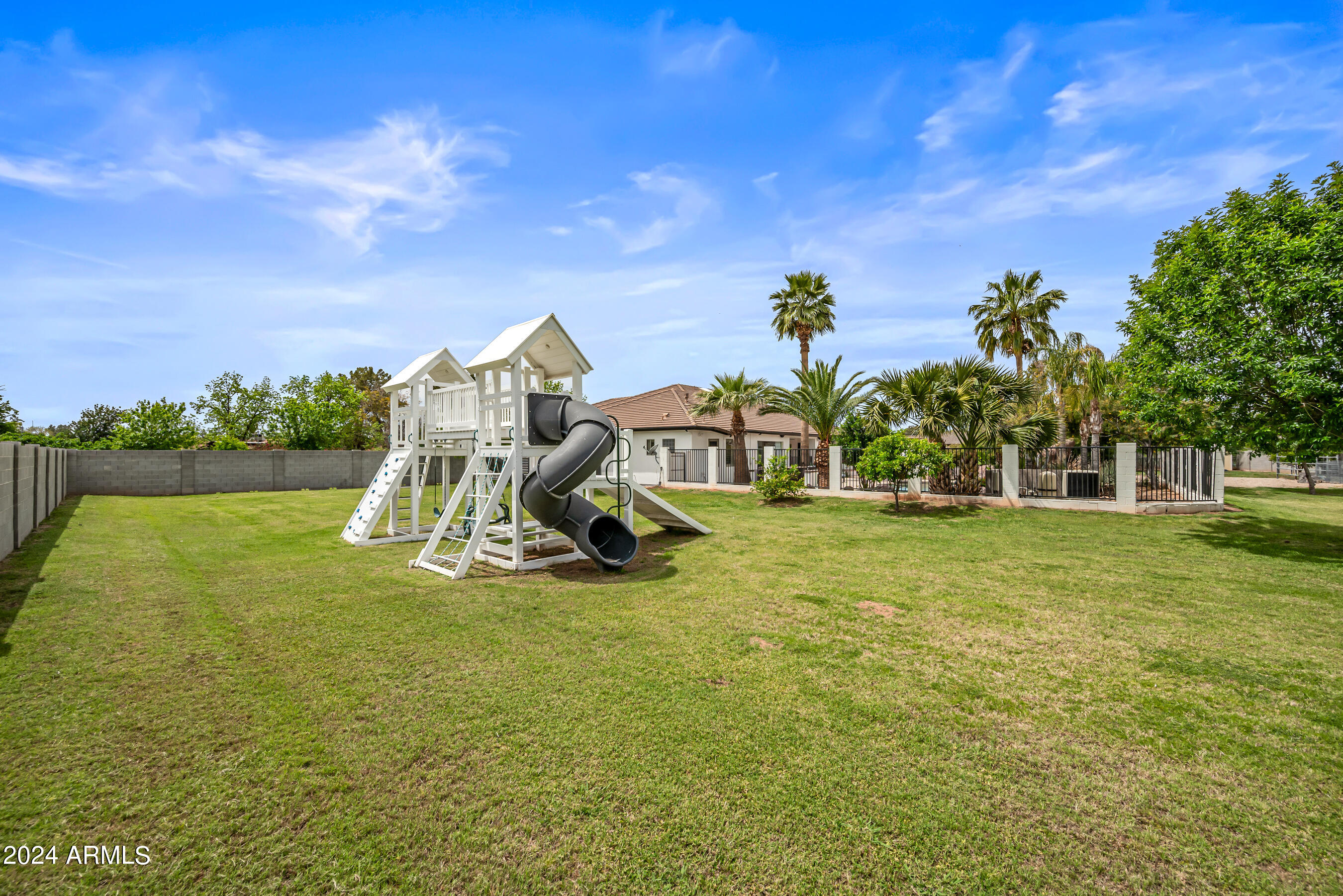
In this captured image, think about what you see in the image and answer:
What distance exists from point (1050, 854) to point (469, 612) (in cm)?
578

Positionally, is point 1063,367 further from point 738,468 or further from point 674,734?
point 674,734

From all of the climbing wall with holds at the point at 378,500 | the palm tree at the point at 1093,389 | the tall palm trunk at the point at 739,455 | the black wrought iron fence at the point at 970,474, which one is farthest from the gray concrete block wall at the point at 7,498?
the palm tree at the point at 1093,389

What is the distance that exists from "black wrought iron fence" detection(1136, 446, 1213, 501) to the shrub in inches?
359

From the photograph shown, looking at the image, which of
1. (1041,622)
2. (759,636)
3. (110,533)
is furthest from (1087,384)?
(110,533)

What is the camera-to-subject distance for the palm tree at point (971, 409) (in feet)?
54.6

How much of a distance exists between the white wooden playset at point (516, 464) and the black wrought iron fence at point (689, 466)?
38.8 feet

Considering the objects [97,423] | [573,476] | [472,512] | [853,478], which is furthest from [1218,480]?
[97,423]

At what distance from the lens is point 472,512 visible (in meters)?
11.2

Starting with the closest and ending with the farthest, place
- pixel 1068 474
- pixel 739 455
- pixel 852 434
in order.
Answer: pixel 1068 474, pixel 852 434, pixel 739 455

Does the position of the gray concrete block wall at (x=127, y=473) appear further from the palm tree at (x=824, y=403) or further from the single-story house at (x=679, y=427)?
the palm tree at (x=824, y=403)

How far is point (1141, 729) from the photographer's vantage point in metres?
3.96

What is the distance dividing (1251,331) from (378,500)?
1729 cm

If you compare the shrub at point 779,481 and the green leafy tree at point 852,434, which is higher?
the green leafy tree at point 852,434

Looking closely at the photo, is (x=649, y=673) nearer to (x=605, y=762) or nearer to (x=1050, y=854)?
(x=605, y=762)
